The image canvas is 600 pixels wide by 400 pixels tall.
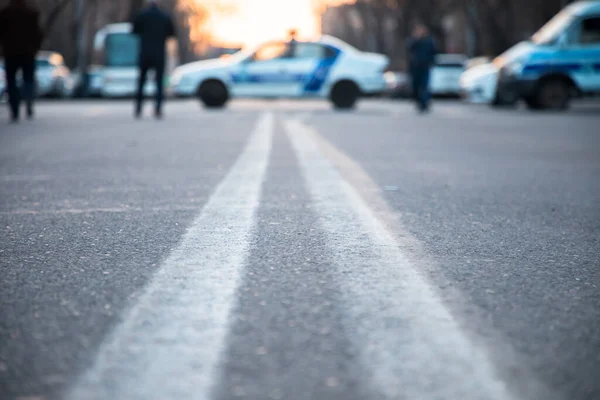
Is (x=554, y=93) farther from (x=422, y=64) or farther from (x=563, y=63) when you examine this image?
(x=422, y=64)

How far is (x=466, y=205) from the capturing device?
4.98m

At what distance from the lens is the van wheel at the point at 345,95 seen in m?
20.6

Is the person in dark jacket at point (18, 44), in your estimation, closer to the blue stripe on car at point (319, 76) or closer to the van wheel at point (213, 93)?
the van wheel at point (213, 93)

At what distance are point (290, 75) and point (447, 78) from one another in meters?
12.0

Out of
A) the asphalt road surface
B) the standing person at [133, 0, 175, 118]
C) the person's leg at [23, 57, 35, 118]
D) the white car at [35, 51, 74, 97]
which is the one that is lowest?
the white car at [35, 51, 74, 97]

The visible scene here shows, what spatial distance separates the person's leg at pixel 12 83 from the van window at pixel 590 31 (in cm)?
1084

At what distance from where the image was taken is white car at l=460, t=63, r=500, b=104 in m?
20.7

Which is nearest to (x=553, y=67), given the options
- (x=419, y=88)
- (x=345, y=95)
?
(x=419, y=88)

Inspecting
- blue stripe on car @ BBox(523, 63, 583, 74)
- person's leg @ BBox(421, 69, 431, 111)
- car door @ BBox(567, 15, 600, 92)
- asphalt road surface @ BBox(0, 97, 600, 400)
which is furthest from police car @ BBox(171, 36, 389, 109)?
asphalt road surface @ BBox(0, 97, 600, 400)

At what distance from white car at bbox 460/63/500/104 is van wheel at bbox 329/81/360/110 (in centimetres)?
284

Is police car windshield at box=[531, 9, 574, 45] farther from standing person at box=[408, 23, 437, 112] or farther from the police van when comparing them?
standing person at box=[408, 23, 437, 112]

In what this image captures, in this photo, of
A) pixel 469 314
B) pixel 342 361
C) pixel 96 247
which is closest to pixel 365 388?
pixel 342 361

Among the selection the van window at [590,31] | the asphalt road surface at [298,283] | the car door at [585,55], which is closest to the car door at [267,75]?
the car door at [585,55]

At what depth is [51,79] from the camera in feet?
103
